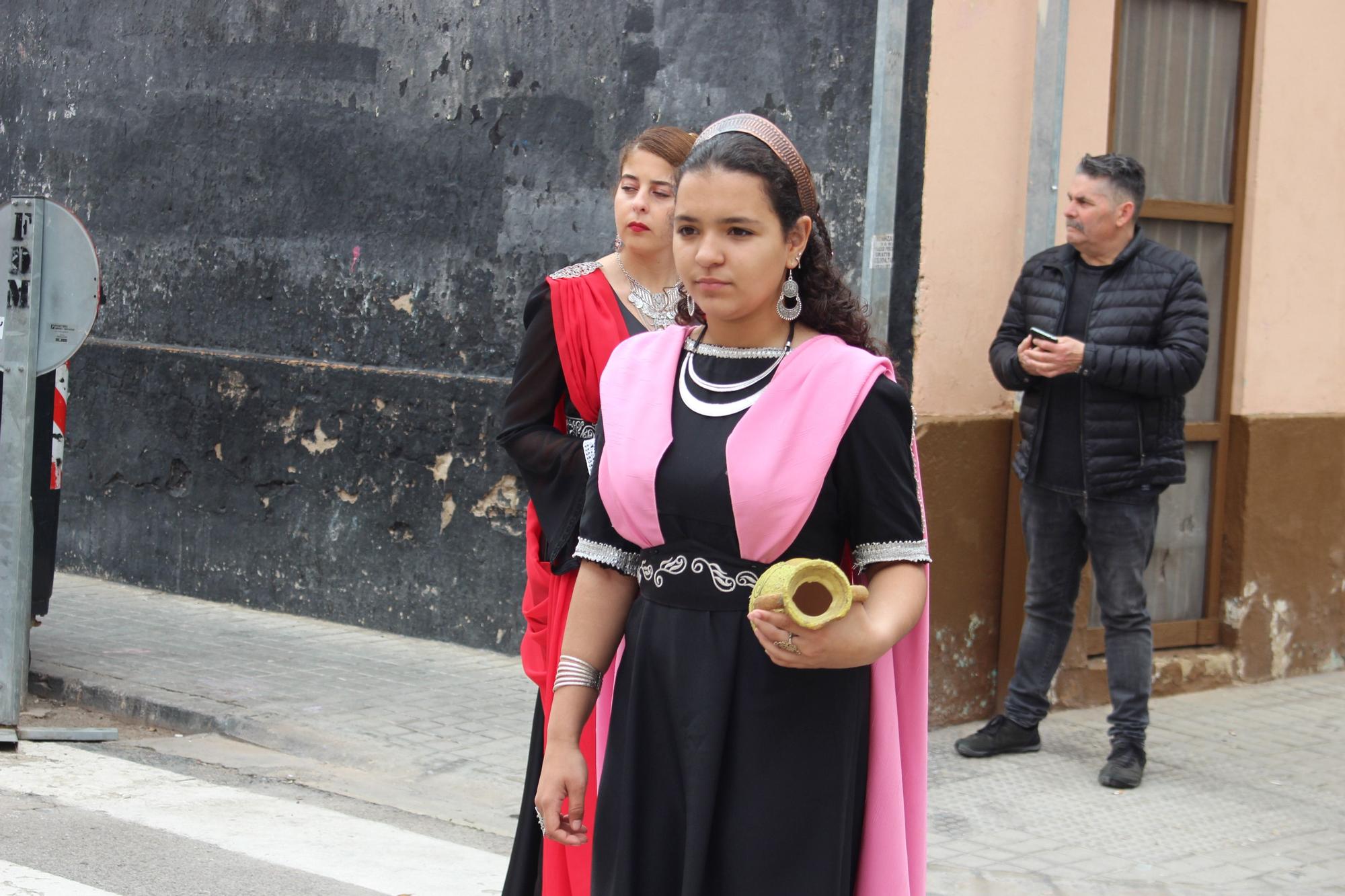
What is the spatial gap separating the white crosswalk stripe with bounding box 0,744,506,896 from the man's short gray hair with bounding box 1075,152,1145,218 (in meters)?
3.16

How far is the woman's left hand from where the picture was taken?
244 centimetres

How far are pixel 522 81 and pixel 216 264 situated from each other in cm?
231

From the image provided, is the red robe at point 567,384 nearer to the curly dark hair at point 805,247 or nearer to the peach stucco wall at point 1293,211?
the curly dark hair at point 805,247

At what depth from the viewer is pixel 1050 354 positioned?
605 centimetres

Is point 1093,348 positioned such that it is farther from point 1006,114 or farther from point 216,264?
point 216,264

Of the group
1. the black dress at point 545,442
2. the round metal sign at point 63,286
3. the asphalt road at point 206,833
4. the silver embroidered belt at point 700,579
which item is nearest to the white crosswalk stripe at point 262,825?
the asphalt road at point 206,833

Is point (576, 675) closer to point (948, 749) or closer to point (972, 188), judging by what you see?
point (948, 749)

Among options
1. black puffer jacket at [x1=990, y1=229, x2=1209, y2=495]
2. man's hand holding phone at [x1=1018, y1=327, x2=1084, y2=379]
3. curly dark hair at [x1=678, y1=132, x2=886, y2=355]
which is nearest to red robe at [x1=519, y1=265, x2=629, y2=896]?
curly dark hair at [x1=678, y1=132, x2=886, y2=355]

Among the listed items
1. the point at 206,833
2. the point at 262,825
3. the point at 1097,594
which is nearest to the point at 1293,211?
the point at 1097,594

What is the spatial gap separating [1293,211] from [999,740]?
3.02 meters

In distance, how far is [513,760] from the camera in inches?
251

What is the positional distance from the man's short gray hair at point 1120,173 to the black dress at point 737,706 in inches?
146

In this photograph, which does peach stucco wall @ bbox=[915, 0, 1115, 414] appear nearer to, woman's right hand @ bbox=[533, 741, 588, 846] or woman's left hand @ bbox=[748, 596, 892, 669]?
woman's right hand @ bbox=[533, 741, 588, 846]

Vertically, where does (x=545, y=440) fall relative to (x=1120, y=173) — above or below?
below
